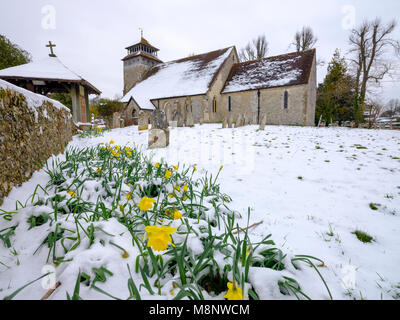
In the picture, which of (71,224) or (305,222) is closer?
(71,224)

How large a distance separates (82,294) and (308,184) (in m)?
3.48

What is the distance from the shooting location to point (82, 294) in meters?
0.94

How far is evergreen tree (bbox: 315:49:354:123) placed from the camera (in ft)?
66.3

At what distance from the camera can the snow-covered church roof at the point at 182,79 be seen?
65.0 feet

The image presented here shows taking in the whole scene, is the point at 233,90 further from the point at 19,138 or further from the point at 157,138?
the point at 19,138

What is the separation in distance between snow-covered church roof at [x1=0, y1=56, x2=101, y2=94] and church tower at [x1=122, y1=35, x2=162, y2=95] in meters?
17.3

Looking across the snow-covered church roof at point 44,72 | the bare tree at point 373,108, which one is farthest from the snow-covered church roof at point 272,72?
the snow-covered church roof at point 44,72

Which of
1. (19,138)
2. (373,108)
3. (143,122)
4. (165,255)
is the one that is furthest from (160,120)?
(373,108)

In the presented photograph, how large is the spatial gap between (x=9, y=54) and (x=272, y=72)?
78.4 ft

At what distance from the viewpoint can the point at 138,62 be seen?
1120 inches

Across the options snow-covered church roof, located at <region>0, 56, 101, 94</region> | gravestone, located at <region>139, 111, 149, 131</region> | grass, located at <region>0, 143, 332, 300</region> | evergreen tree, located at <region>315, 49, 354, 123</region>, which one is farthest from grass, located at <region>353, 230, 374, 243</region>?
evergreen tree, located at <region>315, 49, 354, 123</region>
